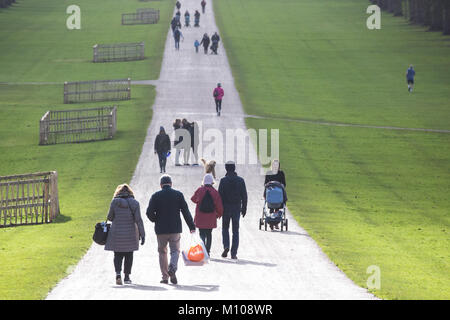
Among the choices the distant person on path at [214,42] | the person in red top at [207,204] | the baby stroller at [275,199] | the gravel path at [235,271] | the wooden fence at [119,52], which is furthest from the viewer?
the distant person on path at [214,42]

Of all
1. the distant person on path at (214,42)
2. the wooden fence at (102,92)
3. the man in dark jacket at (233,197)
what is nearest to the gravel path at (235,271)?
the man in dark jacket at (233,197)

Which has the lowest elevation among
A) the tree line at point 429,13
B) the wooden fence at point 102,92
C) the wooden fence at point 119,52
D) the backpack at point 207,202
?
the backpack at point 207,202

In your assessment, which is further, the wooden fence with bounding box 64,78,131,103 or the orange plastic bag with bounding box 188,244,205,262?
the wooden fence with bounding box 64,78,131,103

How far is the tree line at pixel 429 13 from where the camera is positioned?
282ft

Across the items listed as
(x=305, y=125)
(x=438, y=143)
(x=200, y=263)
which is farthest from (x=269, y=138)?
(x=200, y=263)

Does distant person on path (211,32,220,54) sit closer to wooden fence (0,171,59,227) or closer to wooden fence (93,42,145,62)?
wooden fence (93,42,145,62)

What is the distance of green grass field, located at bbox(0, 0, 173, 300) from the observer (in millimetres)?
19766

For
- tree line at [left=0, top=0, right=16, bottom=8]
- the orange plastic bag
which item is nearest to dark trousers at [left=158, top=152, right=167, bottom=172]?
the orange plastic bag

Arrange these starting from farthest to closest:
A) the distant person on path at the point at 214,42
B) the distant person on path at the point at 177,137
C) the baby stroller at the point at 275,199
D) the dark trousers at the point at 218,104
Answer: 1. the distant person on path at the point at 214,42
2. the dark trousers at the point at 218,104
3. the distant person on path at the point at 177,137
4. the baby stroller at the point at 275,199

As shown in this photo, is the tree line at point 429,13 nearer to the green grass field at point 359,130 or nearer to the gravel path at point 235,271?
the green grass field at point 359,130

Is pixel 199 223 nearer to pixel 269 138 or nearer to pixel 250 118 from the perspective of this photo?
pixel 269 138

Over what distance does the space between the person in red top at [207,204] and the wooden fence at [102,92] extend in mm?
38924

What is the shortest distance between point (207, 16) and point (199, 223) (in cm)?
8628

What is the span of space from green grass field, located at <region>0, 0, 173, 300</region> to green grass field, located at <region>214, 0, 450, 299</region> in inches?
244
